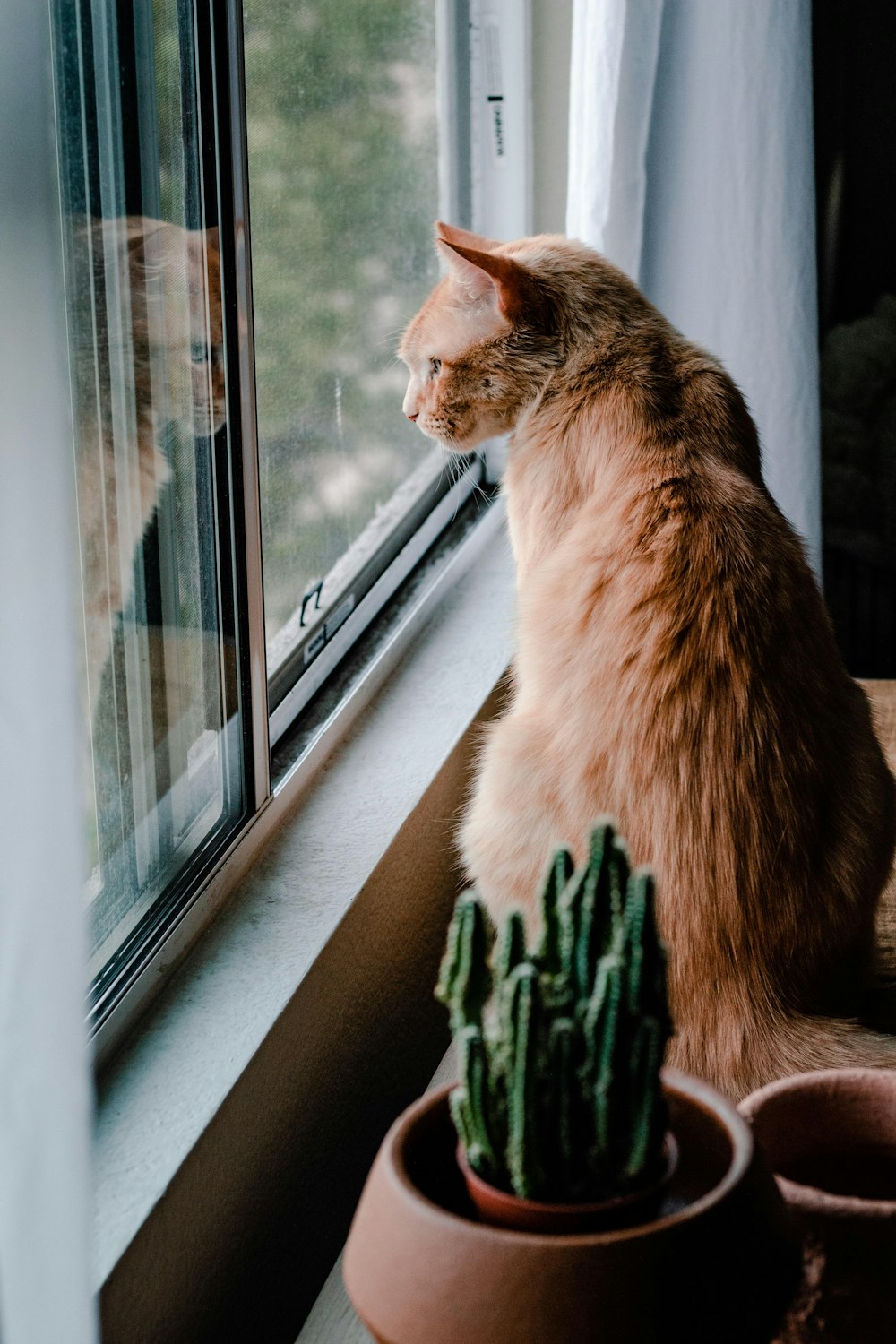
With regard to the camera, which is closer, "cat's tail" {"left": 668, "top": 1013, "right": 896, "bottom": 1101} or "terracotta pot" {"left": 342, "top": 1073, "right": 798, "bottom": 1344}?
"terracotta pot" {"left": 342, "top": 1073, "right": 798, "bottom": 1344}

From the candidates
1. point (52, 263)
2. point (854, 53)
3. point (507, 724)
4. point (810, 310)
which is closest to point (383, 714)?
point (507, 724)

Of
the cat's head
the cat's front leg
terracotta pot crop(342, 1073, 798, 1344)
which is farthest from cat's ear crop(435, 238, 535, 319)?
terracotta pot crop(342, 1073, 798, 1344)

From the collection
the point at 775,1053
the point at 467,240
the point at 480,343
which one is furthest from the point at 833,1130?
the point at 467,240

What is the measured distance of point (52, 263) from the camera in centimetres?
41

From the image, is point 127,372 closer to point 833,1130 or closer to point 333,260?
point 833,1130

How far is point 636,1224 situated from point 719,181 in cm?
147

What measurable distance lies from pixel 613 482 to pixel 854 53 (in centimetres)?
162

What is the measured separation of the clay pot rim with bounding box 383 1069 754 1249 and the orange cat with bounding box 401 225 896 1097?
0.88 feet

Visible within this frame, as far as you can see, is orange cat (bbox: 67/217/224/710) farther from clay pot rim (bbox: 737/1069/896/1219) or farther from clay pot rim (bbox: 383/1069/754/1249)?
clay pot rim (bbox: 737/1069/896/1219)

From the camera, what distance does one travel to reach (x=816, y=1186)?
661mm

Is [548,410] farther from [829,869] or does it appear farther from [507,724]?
[829,869]

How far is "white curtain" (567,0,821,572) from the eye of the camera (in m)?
1.47

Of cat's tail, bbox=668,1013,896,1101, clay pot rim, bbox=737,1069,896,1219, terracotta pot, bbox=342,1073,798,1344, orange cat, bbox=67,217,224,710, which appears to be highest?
orange cat, bbox=67,217,224,710

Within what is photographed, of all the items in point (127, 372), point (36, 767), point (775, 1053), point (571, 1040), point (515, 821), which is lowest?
point (775, 1053)
